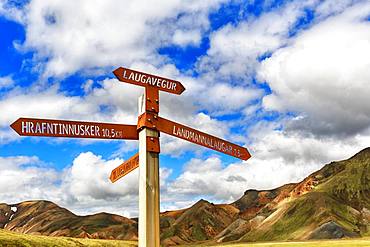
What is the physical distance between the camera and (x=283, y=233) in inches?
7441

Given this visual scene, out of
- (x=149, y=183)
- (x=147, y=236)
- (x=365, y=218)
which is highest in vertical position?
(x=365, y=218)

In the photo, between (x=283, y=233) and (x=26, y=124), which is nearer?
(x=26, y=124)

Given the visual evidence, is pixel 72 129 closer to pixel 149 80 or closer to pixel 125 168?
pixel 125 168

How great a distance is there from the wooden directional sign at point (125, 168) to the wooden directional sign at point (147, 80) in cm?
138

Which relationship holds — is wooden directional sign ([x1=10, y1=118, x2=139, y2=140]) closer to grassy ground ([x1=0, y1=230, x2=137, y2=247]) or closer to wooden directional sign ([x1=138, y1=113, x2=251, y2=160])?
wooden directional sign ([x1=138, y1=113, x2=251, y2=160])

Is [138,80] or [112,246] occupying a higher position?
[112,246]

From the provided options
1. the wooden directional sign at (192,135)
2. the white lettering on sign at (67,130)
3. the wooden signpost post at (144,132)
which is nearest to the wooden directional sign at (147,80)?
the wooden signpost post at (144,132)

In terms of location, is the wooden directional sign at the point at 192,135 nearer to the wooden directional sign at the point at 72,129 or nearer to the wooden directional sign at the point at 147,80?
the wooden directional sign at the point at 72,129

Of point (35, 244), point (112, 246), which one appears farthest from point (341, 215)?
point (35, 244)

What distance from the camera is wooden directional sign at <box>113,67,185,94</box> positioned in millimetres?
8039

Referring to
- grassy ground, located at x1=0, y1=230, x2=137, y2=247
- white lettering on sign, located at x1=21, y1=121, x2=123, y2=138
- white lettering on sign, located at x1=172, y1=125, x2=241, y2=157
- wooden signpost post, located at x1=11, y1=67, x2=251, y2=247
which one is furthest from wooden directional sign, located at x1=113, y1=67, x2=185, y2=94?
grassy ground, located at x1=0, y1=230, x2=137, y2=247

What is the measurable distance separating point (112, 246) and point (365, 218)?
416 ft

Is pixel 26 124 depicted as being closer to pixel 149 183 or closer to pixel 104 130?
pixel 104 130

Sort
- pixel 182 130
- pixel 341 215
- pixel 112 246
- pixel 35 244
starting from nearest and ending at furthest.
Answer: pixel 182 130 < pixel 35 244 < pixel 112 246 < pixel 341 215
